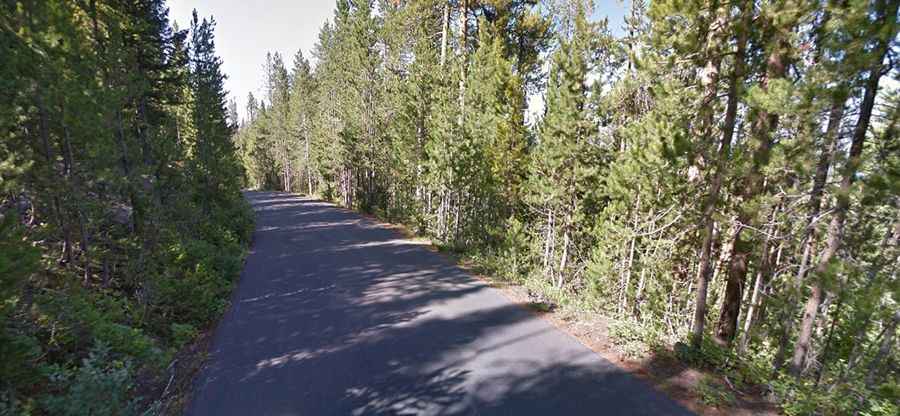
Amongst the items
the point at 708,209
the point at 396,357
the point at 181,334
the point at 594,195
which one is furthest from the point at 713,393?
the point at 181,334

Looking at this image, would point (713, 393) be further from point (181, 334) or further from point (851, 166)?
point (181, 334)

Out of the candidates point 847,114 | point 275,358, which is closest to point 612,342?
point 847,114

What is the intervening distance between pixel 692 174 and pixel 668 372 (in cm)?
417

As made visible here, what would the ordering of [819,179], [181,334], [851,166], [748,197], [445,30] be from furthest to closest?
[445,30] → [181,334] → [748,197] → [819,179] → [851,166]

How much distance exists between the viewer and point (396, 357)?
6.19m

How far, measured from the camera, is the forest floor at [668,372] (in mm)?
4680

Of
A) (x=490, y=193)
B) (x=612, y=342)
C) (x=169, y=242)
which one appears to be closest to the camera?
(x=612, y=342)

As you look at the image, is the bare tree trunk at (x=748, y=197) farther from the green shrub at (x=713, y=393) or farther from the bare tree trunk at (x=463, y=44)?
the bare tree trunk at (x=463, y=44)

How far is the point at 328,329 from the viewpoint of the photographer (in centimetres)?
729

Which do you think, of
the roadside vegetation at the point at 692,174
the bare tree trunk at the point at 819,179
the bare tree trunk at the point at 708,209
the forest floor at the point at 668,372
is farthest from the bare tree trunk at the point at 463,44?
the bare tree trunk at the point at 819,179

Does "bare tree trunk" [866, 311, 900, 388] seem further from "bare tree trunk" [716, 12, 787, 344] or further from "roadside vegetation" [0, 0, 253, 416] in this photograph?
"roadside vegetation" [0, 0, 253, 416]

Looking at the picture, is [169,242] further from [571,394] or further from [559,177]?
[559,177]

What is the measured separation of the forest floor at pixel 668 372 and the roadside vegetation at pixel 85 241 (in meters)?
6.27

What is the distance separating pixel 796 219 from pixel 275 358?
776 cm
